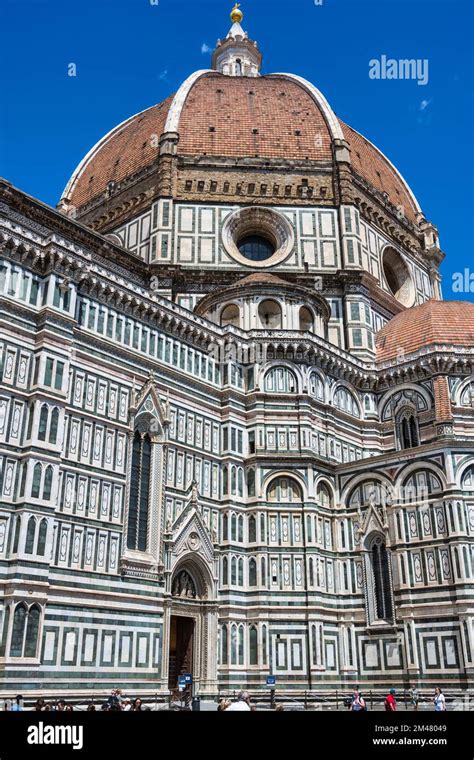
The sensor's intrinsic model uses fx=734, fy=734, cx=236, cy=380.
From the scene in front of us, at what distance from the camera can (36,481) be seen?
23891 mm

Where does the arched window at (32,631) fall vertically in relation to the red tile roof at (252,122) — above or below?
below

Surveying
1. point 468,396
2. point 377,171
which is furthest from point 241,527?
point 377,171

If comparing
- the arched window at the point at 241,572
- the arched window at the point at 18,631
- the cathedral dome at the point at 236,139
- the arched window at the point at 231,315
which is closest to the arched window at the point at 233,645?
the arched window at the point at 241,572

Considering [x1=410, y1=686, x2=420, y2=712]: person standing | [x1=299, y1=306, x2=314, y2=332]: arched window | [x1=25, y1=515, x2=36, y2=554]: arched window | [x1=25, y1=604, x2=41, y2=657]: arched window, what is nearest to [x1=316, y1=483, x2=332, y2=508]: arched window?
[x1=410, y1=686, x2=420, y2=712]: person standing

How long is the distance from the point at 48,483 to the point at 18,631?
15.4ft

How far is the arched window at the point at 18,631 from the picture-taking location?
21.9m

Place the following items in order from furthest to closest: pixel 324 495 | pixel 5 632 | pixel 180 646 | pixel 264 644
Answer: pixel 324 495, pixel 264 644, pixel 180 646, pixel 5 632

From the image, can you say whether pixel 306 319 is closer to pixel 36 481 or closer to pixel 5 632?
Answer: pixel 36 481

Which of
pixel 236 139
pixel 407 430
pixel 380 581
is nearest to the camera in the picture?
pixel 380 581

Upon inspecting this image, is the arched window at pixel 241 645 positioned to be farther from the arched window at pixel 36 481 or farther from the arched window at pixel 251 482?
the arched window at pixel 36 481

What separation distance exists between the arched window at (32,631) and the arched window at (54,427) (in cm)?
540
